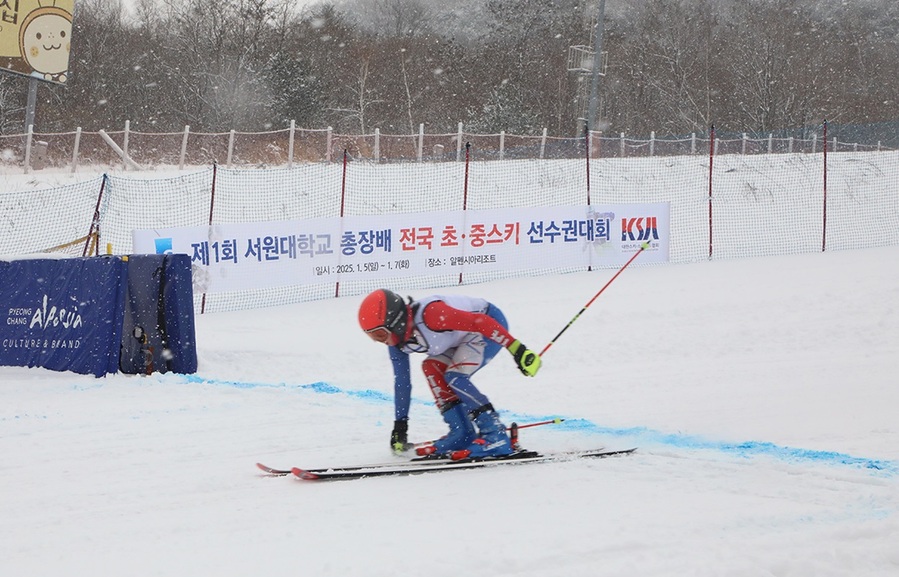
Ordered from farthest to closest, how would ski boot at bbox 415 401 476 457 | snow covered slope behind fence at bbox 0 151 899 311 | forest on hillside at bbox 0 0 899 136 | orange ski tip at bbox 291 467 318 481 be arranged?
forest on hillside at bbox 0 0 899 136 → snow covered slope behind fence at bbox 0 151 899 311 → ski boot at bbox 415 401 476 457 → orange ski tip at bbox 291 467 318 481

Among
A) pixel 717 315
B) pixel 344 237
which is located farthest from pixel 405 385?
pixel 344 237

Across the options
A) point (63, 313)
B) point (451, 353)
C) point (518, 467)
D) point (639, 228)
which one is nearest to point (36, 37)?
point (63, 313)

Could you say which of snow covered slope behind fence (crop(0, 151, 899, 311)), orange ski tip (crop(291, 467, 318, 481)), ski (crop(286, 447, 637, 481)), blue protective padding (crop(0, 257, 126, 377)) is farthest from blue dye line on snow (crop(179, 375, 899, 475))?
snow covered slope behind fence (crop(0, 151, 899, 311))

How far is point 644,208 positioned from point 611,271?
134cm

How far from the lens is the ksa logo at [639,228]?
653 inches

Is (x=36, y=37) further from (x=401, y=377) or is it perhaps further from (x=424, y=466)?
(x=424, y=466)

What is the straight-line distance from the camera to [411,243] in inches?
620

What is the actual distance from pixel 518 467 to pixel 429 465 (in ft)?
1.93

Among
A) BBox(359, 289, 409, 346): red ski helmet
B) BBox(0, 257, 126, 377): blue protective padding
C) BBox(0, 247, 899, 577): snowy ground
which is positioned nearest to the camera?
BBox(0, 247, 899, 577): snowy ground

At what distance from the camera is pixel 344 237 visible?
50.2 feet

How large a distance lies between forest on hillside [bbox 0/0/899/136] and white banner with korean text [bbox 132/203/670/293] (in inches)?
882

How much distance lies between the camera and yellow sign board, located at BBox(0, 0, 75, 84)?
76.4 ft

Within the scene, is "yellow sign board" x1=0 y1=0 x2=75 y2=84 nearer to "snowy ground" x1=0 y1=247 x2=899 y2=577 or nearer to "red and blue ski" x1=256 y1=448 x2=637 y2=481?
"snowy ground" x1=0 y1=247 x2=899 y2=577

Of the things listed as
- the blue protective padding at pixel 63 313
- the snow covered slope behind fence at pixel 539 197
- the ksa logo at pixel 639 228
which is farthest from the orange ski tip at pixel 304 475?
the snow covered slope behind fence at pixel 539 197
